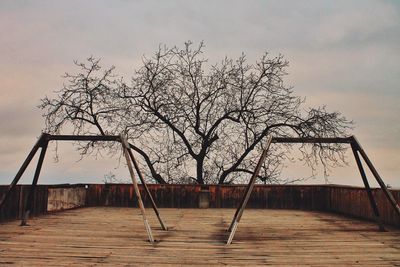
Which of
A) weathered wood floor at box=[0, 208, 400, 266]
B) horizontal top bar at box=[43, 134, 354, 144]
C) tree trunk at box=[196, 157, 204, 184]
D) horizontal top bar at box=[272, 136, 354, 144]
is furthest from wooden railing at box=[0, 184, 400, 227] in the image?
horizontal top bar at box=[272, 136, 354, 144]

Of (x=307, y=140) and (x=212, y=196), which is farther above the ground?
(x=307, y=140)

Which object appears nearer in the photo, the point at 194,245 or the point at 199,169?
the point at 194,245

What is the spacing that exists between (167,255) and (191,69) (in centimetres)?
1461

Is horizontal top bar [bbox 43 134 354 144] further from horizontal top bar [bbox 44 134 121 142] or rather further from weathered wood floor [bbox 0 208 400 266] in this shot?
weathered wood floor [bbox 0 208 400 266]

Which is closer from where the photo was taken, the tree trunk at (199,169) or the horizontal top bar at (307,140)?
the horizontal top bar at (307,140)

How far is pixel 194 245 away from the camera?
645cm

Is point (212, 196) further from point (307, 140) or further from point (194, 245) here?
point (194, 245)

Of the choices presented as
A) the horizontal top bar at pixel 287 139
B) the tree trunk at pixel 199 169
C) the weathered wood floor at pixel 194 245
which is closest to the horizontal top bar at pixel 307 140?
the horizontal top bar at pixel 287 139

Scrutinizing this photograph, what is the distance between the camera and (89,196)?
16.0 m

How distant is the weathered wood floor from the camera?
520 centimetres

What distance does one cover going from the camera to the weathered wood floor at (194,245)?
5.20 m

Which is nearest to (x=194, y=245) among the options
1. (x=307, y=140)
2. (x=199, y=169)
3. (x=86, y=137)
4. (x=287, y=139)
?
(x=287, y=139)

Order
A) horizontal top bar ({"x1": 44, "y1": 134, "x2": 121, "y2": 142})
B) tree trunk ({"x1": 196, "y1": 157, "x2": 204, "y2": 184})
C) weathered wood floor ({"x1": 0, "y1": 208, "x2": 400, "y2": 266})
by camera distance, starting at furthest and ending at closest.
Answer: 1. tree trunk ({"x1": 196, "y1": 157, "x2": 204, "y2": 184})
2. horizontal top bar ({"x1": 44, "y1": 134, "x2": 121, "y2": 142})
3. weathered wood floor ({"x1": 0, "y1": 208, "x2": 400, "y2": 266})

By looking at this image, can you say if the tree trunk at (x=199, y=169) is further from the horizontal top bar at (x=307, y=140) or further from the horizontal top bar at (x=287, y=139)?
the horizontal top bar at (x=307, y=140)
